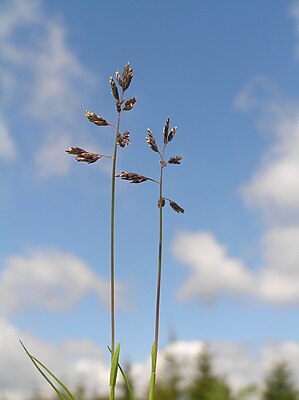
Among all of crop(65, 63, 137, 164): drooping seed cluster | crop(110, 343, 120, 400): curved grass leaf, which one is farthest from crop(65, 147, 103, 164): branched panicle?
crop(110, 343, 120, 400): curved grass leaf

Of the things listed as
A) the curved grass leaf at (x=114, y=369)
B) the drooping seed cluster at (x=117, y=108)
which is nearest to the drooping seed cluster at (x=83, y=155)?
the drooping seed cluster at (x=117, y=108)

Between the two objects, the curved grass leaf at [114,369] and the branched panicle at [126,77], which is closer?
the curved grass leaf at [114,369]

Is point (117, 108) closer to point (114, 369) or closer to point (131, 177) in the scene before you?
point (131, 177)

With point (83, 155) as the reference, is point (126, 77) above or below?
above

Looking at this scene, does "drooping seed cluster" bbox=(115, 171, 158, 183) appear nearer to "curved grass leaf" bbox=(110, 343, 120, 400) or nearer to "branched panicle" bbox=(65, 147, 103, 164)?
"branched panicle" bbox=(65, 147, 103, 164)

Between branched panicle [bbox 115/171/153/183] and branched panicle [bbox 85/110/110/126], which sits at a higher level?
branched panicle [bbox 85/110/110/126]

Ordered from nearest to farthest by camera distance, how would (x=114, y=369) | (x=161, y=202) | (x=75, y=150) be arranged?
(x=114, y=369), (x=161, y=202), (x=75, y=150)

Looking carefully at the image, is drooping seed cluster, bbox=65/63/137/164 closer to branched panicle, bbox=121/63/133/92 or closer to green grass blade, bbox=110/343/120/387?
branched panicle, bbox=121/63/133/92

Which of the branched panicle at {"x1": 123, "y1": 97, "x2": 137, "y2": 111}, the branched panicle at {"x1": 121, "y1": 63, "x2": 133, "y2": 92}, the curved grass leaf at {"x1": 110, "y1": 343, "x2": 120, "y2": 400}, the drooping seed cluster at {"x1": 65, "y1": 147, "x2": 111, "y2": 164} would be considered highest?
the branched panicle at {"x1": 121, "y1": 63, "x2": 133, "y2": 92}

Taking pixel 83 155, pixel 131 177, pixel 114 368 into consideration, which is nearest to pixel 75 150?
pixel 83 155

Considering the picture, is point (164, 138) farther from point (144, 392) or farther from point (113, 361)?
point (144, 392)

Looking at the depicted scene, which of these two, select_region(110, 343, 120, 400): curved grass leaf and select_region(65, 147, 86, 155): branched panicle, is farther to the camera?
select_region(65, 147, 86, 155): branched panicle

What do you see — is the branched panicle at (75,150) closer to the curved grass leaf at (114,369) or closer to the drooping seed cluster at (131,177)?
the drooping seed cluster at (131,177)
